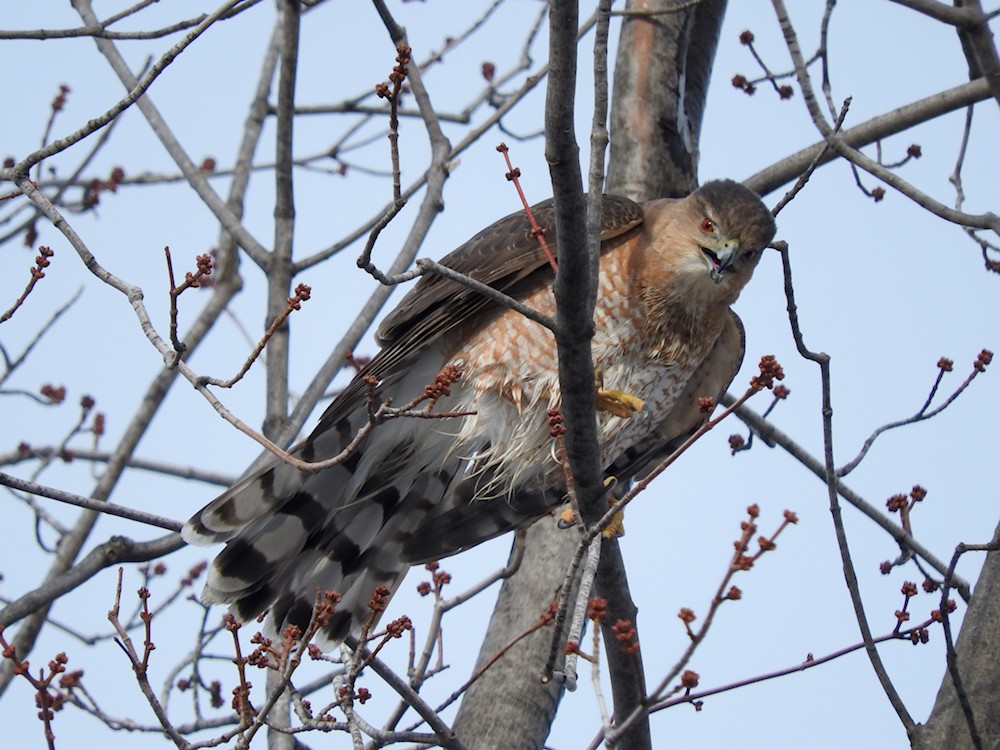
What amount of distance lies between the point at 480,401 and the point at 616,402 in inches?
20.8

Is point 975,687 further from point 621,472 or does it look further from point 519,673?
point 621,472

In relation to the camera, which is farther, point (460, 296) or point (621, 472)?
point (621, 472)

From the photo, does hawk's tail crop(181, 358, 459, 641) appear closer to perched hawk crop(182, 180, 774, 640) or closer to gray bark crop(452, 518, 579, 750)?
perched hawk crop(182, 180, 774, 640)

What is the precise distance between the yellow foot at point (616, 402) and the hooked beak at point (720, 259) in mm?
519

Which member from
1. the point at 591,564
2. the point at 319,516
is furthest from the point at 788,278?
the point at 319,516

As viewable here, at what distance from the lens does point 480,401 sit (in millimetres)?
4465

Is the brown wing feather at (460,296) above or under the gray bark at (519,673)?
above

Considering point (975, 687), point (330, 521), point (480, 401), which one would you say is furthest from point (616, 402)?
point (975, 687)

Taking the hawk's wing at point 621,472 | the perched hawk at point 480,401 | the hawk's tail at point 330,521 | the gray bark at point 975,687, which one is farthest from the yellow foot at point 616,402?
the gray bark at point 975,687

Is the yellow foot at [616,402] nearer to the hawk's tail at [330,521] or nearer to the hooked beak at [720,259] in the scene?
the hooked beak at [720,259]

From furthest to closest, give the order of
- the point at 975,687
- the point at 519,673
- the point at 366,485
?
the point at 366,485 < the point at 519,673 < the point at 975,687

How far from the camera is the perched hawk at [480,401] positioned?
426cm

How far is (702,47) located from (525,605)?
2742 mm

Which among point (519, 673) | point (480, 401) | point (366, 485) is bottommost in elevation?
point (519, 673)
